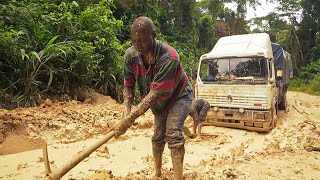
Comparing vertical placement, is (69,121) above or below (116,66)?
below

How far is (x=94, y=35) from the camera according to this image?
808 cm

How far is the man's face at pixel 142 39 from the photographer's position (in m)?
2.68

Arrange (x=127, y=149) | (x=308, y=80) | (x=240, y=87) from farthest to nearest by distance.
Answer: (x=308, y=80), (x=240, y=87), (x=127, y=149)

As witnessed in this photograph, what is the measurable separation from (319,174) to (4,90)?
594 centimetres

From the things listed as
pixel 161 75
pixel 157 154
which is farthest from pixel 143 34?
pixel 157 154

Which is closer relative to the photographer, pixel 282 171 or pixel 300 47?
pixel 282 171

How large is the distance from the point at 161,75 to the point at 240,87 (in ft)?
15.1

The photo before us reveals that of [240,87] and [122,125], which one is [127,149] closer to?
[122,125]

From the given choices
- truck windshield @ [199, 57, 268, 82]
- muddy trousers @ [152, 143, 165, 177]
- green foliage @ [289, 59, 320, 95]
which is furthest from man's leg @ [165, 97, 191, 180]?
green foliage @ [289, 59, 320, 95]

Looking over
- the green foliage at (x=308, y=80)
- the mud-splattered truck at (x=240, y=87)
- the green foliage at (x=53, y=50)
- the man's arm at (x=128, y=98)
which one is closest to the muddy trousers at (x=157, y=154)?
the man's arm at (x=128, y=98)

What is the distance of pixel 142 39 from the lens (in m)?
2.70

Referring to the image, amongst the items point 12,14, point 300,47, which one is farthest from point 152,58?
point 300,47

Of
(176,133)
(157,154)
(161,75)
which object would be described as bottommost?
(157,154)

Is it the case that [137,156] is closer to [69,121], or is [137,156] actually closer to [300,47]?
[69,121]
